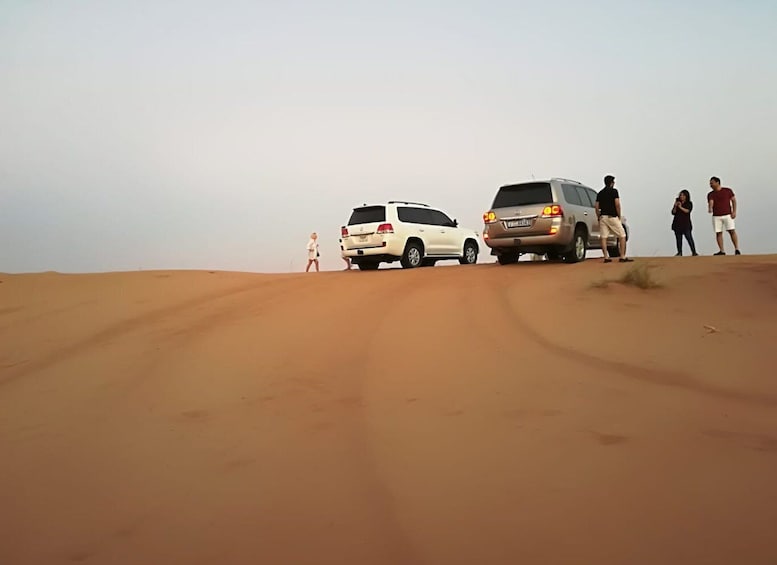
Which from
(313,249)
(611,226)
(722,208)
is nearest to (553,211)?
(611,226)

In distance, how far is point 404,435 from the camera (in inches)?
182

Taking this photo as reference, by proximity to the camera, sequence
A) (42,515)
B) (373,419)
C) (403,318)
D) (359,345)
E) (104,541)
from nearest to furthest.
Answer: (104,541) < (42,515) < (373,419) < (359,345) < (403,318)

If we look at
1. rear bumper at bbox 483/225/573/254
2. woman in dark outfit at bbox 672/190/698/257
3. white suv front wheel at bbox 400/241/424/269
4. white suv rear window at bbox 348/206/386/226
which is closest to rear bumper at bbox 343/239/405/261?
white suv front wheel at bbox 400/241/424/269

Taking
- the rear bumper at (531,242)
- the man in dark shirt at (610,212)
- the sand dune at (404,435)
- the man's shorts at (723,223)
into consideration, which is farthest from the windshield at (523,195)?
the sand dune at (404,435)

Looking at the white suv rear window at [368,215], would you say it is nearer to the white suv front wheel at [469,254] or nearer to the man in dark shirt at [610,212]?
the white suv front wheel at [469,254]

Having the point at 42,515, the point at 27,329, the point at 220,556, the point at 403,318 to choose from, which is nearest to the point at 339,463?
the point at 220,556

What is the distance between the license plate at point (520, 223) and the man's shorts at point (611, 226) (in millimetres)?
1631

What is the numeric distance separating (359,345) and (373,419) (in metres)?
2.67

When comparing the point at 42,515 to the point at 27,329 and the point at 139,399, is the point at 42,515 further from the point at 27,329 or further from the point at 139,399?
the point at 27,329

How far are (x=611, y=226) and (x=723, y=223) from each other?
3.34 metres

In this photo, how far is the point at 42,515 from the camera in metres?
3.65

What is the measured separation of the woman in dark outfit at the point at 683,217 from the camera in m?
17.4

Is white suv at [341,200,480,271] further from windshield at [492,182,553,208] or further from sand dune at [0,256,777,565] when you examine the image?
sand dune at [0,256,777,565]

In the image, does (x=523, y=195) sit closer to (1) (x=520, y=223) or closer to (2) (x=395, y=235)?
(1) (x=520, y=223)
